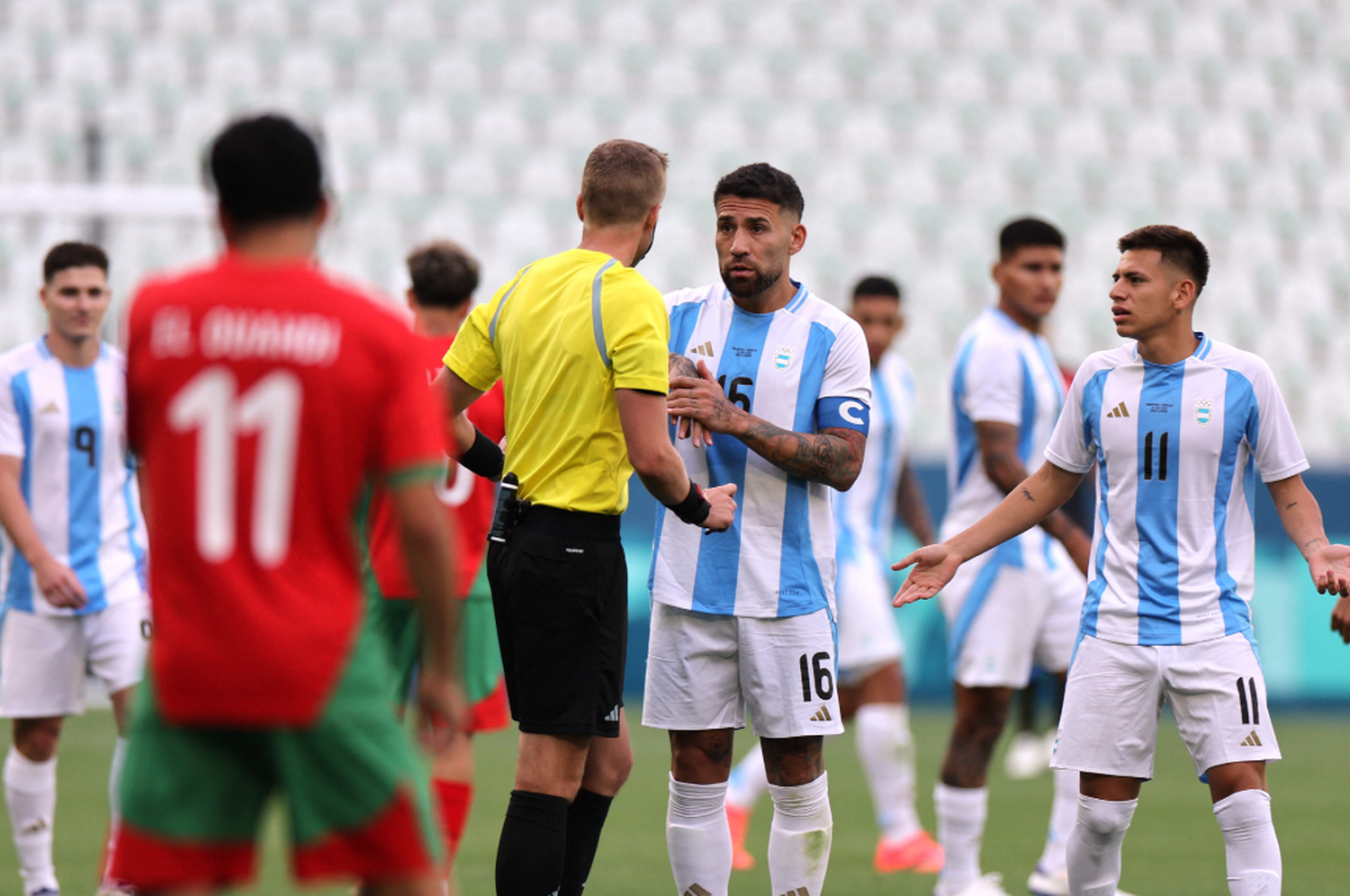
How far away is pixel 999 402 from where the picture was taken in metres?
6.09

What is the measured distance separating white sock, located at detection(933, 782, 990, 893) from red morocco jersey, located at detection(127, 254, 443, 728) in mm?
3726

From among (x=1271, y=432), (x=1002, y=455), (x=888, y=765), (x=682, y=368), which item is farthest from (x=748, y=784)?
(x=1271, y=432)

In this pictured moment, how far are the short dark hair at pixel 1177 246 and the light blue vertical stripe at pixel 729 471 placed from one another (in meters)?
1.14

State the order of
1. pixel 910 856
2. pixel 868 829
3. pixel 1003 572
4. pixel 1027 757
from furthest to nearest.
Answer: pixel 1027 757, pixel 868 829, pixel 910 856, pixel 1003 572

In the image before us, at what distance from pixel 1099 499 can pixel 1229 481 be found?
391 mm

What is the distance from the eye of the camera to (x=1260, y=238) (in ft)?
50.7

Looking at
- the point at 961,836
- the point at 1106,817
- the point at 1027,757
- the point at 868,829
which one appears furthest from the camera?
the point at 1027,757

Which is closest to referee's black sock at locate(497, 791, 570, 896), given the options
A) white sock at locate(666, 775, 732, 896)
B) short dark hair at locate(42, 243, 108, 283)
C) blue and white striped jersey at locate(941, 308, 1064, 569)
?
white sock at locate(666, 775, 732, 896)

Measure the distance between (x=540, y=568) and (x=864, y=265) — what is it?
11.2 m

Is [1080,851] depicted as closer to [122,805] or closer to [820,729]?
[820,729]

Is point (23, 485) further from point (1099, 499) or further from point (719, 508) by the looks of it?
point (1099, 499)

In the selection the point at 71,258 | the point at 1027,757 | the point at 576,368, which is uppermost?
the point at 71,258

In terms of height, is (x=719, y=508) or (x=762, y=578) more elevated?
(x=719, y=508)

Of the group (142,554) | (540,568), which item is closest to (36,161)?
(142,554)
